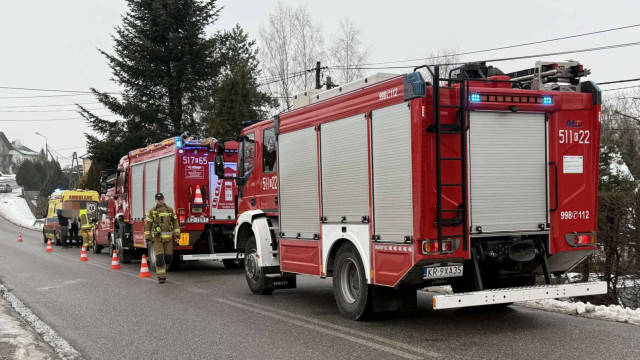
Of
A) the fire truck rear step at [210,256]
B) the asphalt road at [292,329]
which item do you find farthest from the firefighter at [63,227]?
the asphalt road at [292,329]

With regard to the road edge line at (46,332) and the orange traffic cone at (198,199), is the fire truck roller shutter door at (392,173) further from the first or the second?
the orange traffic cone at (198,199)

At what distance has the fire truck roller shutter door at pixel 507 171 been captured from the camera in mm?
7176

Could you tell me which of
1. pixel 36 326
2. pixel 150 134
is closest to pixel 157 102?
pixel 150 134

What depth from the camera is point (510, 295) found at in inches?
265

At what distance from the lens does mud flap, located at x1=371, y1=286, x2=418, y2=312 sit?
776 centimetres

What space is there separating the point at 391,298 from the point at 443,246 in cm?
130

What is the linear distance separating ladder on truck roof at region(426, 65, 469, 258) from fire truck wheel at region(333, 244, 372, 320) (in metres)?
1.40

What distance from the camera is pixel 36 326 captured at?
8758mm

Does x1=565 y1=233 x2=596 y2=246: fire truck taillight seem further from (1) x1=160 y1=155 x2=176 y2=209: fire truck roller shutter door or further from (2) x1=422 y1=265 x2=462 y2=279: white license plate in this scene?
(1) x1=160 y1=155 x2=176 y2=209: fire truck roller shutter door

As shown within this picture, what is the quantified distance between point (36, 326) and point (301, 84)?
28884 mm

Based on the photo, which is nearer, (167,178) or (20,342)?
(20,342)

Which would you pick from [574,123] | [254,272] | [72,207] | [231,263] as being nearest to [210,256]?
[231,263]

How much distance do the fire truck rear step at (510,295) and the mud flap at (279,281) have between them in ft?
14.2

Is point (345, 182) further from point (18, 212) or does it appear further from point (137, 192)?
point (18, 212)
